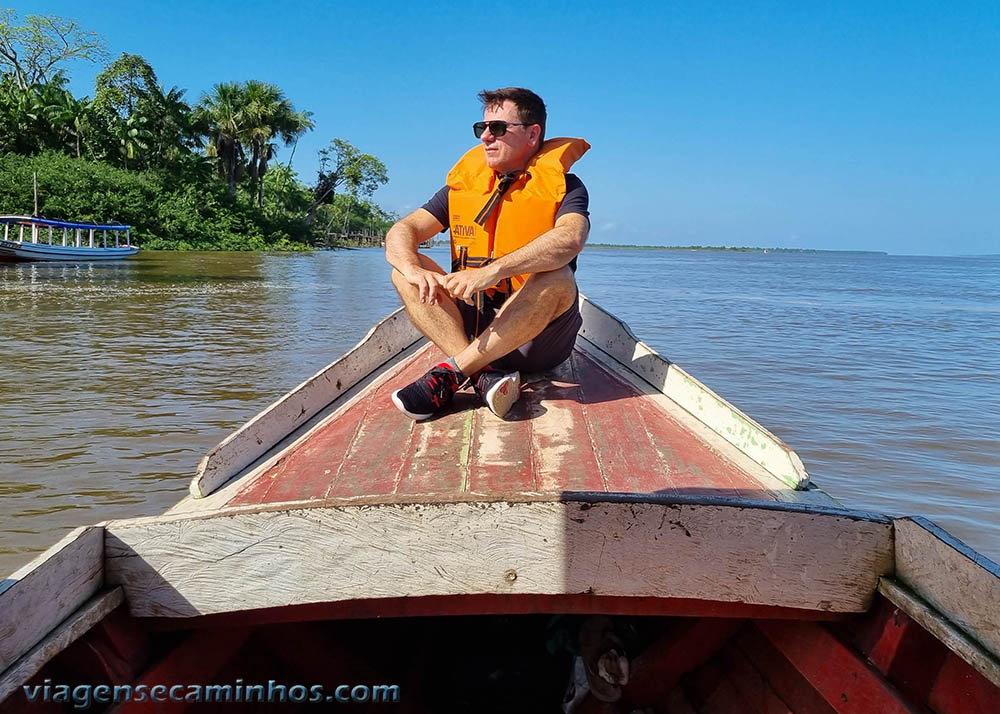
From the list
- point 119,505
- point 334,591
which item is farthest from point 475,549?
point 119,505

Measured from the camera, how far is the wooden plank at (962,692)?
1141mm

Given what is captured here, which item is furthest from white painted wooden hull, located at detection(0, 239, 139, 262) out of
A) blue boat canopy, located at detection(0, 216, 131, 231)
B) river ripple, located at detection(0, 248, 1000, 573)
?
river ripple, located at detection(0, 248, 1000, 573)

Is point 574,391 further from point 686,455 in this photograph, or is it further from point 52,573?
point 52,573

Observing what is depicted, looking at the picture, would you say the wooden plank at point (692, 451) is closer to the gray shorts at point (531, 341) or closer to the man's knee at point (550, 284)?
the gray shorts at point (531, 341)

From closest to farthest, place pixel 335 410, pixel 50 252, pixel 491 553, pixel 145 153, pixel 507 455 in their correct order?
pixel 491 553 → pixel 507 455 → pixel 335 410 → pixel 50 252 → pixel 145 153

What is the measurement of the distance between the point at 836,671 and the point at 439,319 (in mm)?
1713

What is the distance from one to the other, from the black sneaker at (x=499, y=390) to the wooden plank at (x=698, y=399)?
669 mm

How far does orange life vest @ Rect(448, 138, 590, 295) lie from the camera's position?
8.74ft

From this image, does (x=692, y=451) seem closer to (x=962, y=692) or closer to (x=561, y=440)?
(x=561, y=440)

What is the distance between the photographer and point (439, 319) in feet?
8.71

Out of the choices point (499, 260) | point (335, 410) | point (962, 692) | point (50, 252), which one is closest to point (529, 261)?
point (499, 260)

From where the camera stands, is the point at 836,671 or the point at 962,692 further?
the point at 836,671

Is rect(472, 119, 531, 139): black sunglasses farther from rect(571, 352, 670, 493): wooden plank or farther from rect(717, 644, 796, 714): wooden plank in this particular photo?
rect(717, 644, 796, 714): wooden plank

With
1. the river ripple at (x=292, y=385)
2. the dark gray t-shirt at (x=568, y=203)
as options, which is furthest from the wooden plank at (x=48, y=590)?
the river ripple at (x=292, y=385)
